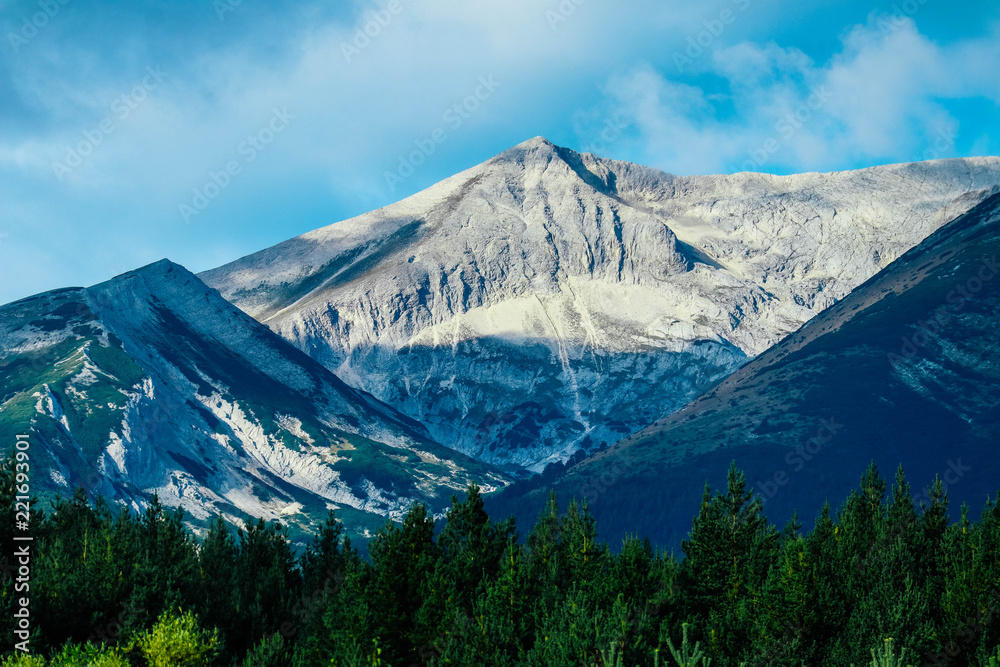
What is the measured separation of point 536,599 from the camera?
105 metres

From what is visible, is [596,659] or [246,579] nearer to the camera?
[596,659]

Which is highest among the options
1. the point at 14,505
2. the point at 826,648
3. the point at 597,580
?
the point at 14,505

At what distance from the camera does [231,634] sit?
11238 centimetres

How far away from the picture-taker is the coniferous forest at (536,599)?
90062mm

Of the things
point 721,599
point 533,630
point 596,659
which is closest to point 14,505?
point 533,630

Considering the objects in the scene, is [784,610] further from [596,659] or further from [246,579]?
[246,579]

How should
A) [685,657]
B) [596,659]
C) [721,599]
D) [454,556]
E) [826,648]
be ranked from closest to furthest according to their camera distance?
[685,657]
[596,659]
[826,648]
[721,599]
[454,556]

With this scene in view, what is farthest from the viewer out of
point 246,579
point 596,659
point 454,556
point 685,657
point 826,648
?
point 246,579

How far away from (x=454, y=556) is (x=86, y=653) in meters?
45.9

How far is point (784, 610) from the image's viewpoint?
320 ft

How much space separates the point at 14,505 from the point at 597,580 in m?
71.7

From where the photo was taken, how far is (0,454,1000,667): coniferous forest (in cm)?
9006

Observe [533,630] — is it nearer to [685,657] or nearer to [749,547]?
[749,547]

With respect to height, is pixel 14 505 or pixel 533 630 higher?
pixel 14 505
